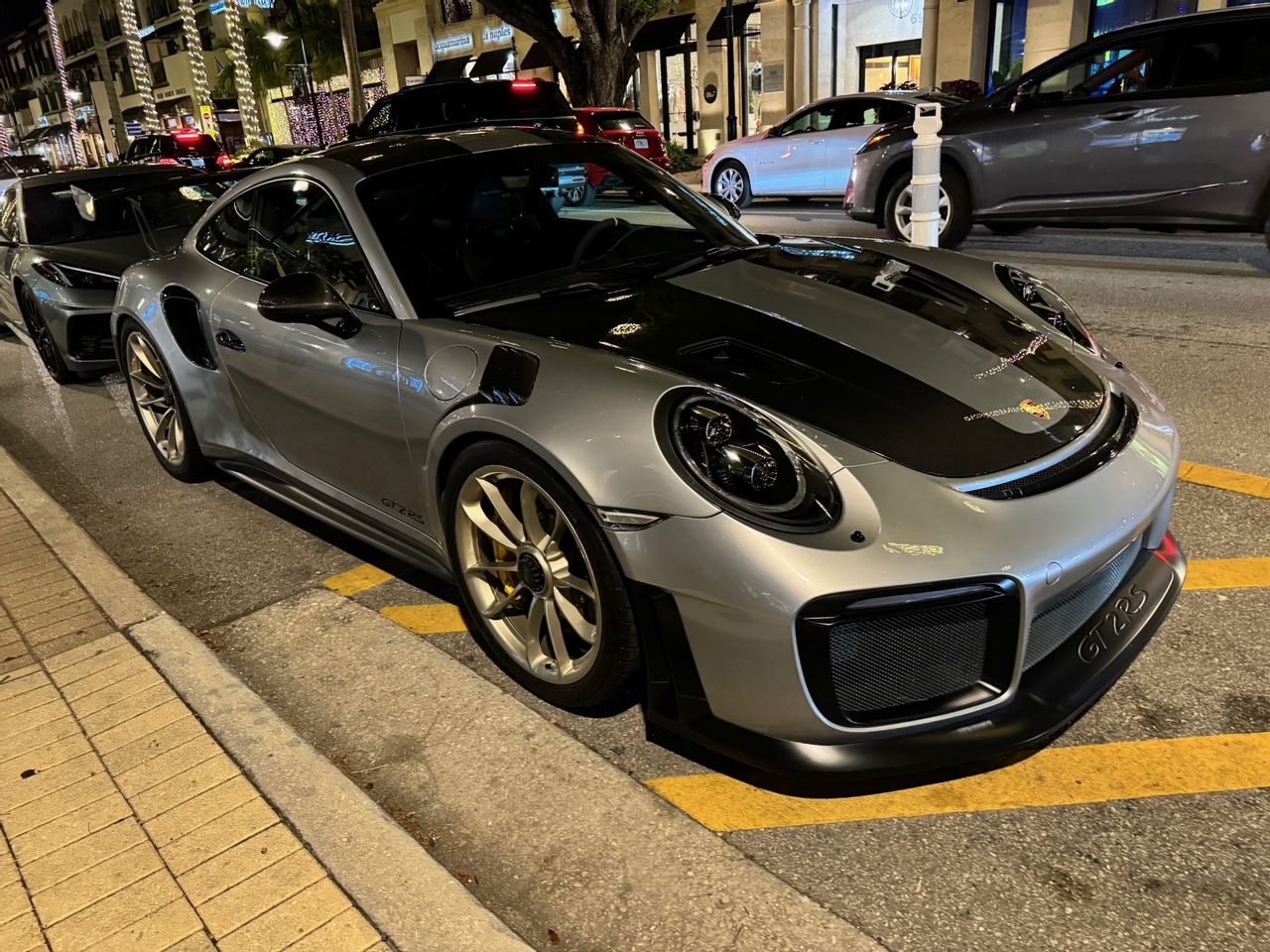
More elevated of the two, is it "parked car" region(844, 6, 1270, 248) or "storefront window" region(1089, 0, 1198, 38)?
"storefront window" region(1089, 0, 1198, 38)

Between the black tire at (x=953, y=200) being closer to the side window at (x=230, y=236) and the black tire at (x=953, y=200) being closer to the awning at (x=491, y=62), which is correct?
the side window at (x=230, y=236)

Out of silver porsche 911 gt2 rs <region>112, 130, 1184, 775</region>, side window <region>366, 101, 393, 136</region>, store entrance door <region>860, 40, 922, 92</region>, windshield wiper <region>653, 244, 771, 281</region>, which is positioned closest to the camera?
silver porsche 911 gt2 rs <region>112, 130, 1184, 775</region>

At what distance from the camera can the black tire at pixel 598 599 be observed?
2.23 metres

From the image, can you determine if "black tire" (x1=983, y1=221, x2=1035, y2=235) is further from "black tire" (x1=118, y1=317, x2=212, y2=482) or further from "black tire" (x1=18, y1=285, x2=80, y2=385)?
"black tire" (x1=18, y1=285, x2=80, y2=385)

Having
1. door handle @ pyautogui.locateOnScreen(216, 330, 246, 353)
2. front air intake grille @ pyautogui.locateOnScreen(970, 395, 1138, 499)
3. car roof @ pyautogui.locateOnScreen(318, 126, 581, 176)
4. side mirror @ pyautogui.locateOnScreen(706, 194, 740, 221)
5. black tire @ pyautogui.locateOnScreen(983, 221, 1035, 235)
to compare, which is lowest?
black tire @ pyautogui.locateOnScreen(983, 221, 1035, 235)

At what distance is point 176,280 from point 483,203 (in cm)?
161

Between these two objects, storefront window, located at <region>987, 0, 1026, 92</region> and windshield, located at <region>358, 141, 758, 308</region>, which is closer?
windshield, located at <region>358, 141, 758, 308</region>

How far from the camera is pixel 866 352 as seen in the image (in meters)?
2.53

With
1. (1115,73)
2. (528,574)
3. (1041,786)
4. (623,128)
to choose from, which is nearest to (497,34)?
(623,128)

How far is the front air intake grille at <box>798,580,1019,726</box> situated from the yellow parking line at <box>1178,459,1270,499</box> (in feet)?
6.90

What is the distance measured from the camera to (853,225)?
34.8 ft

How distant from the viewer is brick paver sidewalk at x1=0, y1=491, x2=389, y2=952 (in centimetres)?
200

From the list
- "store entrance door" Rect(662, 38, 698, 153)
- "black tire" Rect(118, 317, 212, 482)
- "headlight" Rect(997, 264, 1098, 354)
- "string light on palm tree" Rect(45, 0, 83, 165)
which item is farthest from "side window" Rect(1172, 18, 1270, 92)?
"string light on palm tree" Rect(45, 0, 83, 165)

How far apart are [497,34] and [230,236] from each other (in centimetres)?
3226
